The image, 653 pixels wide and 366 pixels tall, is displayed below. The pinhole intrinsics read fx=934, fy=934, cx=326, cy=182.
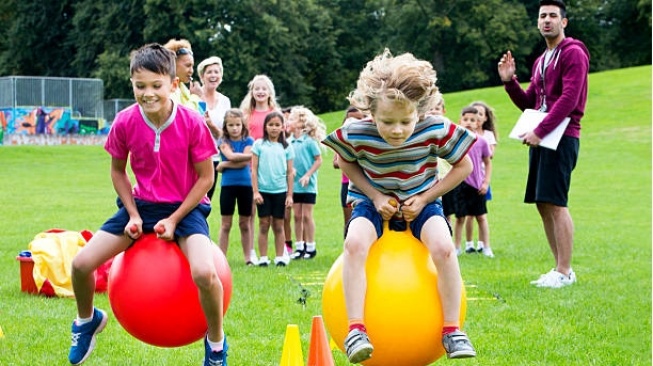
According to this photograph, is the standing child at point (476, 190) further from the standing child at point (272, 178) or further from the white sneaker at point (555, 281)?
the white sneaker at point (555, 281)

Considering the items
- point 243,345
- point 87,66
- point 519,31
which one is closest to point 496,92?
point 519,31

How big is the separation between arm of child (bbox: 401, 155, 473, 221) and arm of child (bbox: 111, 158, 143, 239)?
5.46 ft

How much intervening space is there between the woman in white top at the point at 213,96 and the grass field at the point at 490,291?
1706mm

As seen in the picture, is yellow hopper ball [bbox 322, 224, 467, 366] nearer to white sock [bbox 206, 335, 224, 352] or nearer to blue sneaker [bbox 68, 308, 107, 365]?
white sock [bbox 206, 335, 224, 352]

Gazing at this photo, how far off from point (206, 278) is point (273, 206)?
5941 millimetres

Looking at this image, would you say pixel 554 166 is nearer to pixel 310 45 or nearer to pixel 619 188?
pixel 619 188

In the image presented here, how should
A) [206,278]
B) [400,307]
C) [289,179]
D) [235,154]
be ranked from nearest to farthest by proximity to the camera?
[400,307] → [206,278] → [235,154] → [289,179]

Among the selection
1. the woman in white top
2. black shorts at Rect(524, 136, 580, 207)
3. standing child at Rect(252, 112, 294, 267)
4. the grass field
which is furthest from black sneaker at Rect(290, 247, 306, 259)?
black shorts at Rect(524, 136, 580, 207)

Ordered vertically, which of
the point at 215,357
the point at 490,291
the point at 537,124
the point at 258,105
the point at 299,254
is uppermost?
the point at 537,124

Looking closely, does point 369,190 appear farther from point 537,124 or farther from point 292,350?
point 537,124

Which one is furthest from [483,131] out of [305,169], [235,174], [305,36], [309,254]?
[305,36]

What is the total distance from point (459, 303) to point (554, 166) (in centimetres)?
404

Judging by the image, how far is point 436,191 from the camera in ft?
18.7

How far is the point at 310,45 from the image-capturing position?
64.4 meters
